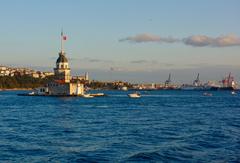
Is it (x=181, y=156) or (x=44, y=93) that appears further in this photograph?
(x=44, y=93)

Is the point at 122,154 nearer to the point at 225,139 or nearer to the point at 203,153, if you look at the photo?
the point at 203,153

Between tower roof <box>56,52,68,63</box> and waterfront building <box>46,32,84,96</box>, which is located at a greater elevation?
tower roof <box>56,52,68,63</box>

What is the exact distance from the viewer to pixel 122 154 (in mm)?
32719

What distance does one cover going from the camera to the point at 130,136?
42.3 metres

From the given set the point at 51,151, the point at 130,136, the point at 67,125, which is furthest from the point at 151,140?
the point at 67,125

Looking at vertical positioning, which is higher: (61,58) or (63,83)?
(61,58)

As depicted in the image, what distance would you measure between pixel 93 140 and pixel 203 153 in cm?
935

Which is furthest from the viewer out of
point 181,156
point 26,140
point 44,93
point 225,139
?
point 44,93

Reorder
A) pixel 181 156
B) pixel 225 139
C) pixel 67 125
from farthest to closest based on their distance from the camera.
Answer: pixel 67 125, pixel 225 139, pixel 181 156

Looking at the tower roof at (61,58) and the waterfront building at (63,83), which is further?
the tower roof at (61,58)

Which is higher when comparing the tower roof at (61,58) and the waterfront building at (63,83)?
the tower roof at (61,58)

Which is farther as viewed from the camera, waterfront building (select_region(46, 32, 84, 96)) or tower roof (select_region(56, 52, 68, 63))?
tower roof (select_region(56, 52, 68, 63))

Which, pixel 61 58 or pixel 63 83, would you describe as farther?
pixel 61 58

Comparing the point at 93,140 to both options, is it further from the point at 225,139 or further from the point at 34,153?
the point at 225,139
